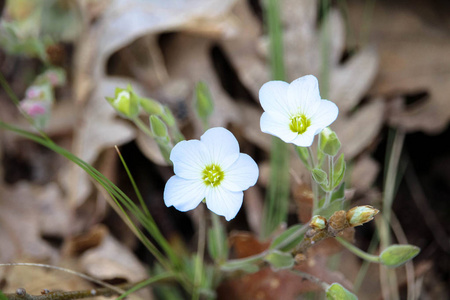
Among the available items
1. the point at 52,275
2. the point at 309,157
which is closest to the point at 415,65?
the point at 309,157

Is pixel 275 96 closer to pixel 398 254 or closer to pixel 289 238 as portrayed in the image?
pixel 289 238

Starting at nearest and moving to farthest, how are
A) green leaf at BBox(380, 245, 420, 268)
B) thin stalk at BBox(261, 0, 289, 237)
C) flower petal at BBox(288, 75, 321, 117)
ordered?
1. flower petal at BBox(288, 75, 321, 117)
2. green leaf at BBox(380, 245, 420, 268)
3. thin stalk at BBox(261, 0, 289, 237)

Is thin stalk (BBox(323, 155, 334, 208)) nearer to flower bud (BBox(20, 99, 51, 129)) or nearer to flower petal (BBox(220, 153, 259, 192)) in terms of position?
flower petal (BBox(220, 153, 259, 192))

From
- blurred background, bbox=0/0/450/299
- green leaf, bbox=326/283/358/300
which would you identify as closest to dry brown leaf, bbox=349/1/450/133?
blurred background, bbox=0/0/450/299

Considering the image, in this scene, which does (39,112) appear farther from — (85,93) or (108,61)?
(108,61)

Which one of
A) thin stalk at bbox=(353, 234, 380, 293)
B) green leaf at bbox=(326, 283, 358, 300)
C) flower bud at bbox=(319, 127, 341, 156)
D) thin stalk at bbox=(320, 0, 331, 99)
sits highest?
thin stalk at bbox=(320, 0, 331, 99)

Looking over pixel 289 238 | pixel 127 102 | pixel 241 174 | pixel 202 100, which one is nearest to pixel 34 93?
pixel 127 102

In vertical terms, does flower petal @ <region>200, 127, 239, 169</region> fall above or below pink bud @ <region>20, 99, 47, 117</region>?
below
